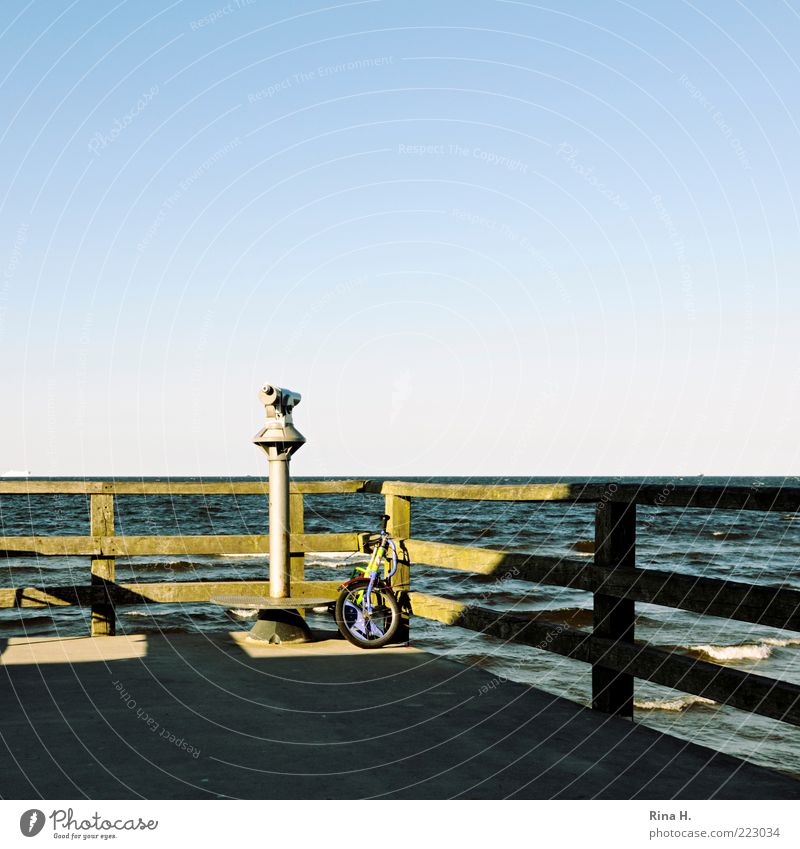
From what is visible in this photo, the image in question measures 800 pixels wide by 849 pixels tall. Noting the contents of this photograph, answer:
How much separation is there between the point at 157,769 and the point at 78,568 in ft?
76.5

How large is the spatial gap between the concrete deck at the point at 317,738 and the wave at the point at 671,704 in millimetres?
4967

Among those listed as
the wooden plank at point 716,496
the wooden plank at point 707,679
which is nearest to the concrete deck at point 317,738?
the wooden plank at point 707,679

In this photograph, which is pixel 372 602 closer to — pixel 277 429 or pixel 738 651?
pixel 277 429

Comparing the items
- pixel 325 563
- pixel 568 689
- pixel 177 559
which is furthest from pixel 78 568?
pixel 568 689

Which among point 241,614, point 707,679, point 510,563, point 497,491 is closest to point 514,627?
point 510,563

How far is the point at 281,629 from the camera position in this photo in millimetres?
6621

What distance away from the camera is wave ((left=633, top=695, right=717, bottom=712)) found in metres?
10.0

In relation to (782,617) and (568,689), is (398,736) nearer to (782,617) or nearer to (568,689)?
(782,617)

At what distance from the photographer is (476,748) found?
407 cm

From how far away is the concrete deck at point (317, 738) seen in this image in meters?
3.53

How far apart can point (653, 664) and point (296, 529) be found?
3199 millimetres

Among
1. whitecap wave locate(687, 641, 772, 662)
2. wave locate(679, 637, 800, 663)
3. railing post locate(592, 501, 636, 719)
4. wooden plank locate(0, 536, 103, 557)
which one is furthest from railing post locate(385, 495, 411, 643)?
whitecap wave locate(687, 641, 772, 662)

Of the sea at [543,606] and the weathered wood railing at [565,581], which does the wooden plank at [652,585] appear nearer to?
the weathered wood railing at [565,581]
